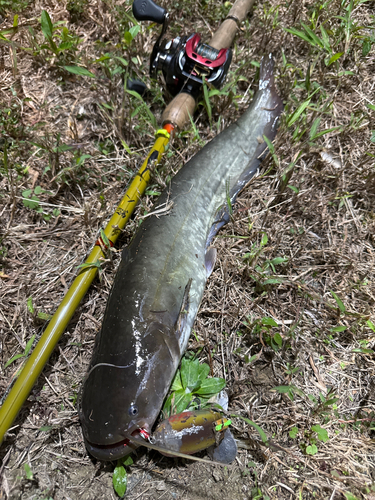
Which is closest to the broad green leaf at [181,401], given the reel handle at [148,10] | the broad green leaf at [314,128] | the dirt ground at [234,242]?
the dirt ground at [234,242]

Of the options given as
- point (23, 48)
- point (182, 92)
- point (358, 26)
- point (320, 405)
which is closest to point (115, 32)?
point (23, 48)

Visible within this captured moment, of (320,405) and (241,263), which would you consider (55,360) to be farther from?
(320,405)

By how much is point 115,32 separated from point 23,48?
3.40 ft

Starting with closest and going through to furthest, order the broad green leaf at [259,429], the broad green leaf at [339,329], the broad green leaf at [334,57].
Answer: the broad green leaf at [259,429], the broad green leaf at [339,329], the broad green leaf at [334,57]

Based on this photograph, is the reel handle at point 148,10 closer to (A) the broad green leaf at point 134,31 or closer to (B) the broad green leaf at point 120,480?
(A) the broad green leaf at point 134,31

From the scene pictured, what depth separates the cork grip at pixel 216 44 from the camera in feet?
10.2

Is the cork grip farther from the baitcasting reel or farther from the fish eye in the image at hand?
the fish eye

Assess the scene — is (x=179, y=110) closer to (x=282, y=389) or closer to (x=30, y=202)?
(x=30, y=202)

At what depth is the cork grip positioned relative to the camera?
3.10 metres

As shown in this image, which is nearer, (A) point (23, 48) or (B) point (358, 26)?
(A) point (23, 48)

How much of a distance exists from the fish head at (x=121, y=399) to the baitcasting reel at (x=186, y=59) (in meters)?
2.46

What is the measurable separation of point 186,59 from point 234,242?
1781 mm

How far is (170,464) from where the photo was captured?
7.32 feet

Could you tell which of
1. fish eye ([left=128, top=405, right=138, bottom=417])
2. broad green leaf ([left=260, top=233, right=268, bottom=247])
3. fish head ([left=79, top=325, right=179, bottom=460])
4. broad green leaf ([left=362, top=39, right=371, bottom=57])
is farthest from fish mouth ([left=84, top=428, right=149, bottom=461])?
broad green leaf ([left=362, top=39, right=371, bottom=57])
